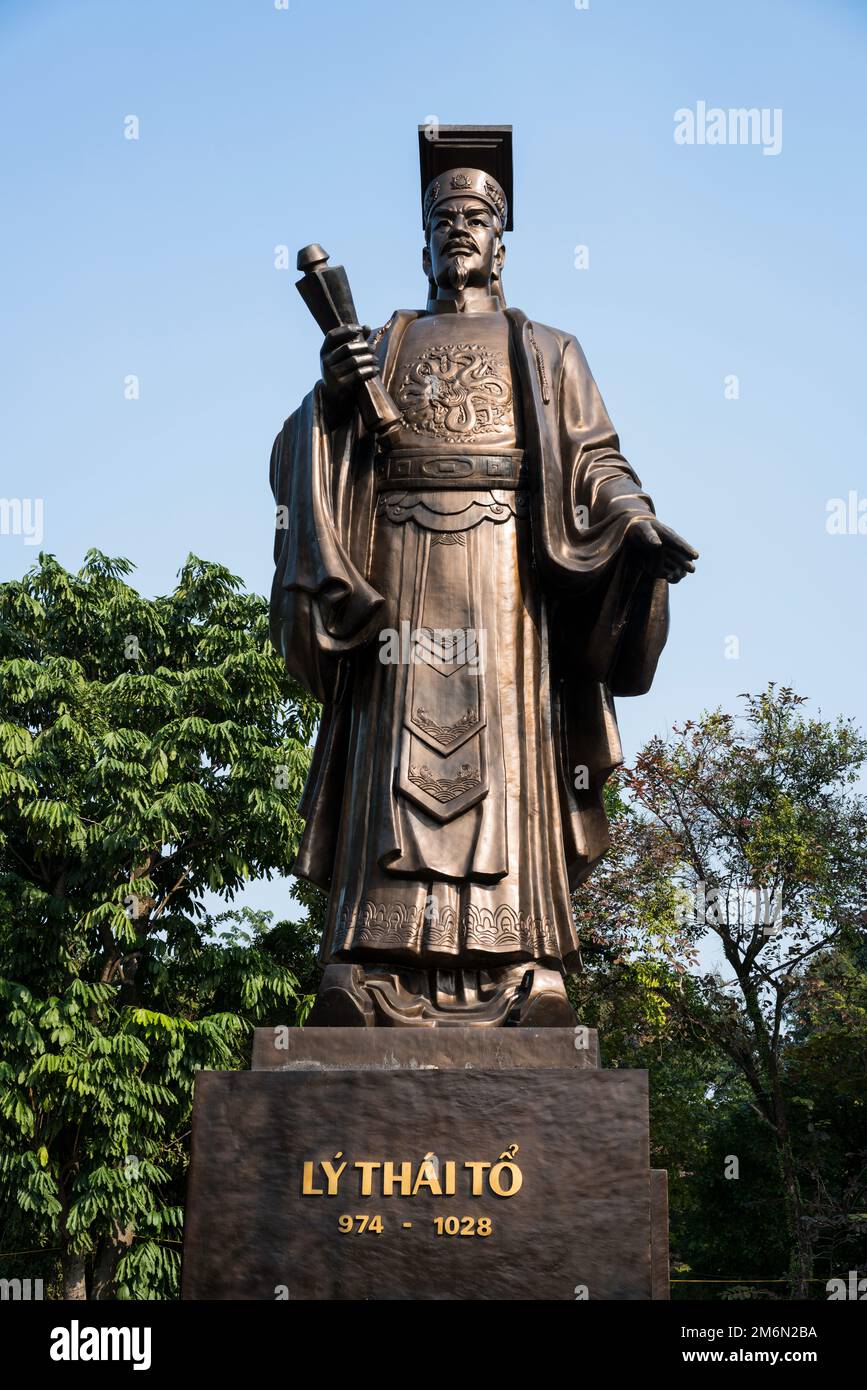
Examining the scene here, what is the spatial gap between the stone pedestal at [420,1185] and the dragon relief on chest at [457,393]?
2765 millimetres

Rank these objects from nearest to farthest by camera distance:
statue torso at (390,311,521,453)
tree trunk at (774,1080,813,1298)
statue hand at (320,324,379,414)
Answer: statue hand at (320,324,379,414) → statue torso at (390,311,521,453) → tree trunk at (774,1080,813,1298)

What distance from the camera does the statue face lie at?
22.6 ft

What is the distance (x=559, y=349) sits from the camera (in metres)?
6.55

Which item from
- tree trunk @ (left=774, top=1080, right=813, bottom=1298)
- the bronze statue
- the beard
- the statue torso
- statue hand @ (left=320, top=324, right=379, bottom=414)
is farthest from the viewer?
tree trunk @ (left=774, top=1080, right=813, bottom=1298)

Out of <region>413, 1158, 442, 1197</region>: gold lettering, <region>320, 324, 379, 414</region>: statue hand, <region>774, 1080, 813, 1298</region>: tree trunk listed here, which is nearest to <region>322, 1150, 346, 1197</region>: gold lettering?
<region>413, 1158, 442, 1197</region>: gold lettering

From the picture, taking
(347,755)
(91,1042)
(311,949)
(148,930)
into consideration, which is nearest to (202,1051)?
A: (91,1042)

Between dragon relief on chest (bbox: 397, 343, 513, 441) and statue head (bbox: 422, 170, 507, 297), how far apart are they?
0.55 m

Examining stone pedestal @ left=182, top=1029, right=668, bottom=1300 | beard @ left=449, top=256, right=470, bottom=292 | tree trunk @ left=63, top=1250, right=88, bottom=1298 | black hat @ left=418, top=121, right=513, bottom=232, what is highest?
black hat @ left=418, top=121, right=513, bottom=232

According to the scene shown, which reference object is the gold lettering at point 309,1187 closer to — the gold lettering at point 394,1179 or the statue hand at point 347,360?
the gold lettering at point 394,1179

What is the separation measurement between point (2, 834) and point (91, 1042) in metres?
3.52

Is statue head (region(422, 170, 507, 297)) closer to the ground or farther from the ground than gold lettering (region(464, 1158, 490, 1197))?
farther from the ground

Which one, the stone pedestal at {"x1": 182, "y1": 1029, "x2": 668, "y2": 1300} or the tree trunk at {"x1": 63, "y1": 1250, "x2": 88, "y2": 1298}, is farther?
the tree trunk at {"x1": 63, "y1": 1250, "x2": 88, "y2": 1298}

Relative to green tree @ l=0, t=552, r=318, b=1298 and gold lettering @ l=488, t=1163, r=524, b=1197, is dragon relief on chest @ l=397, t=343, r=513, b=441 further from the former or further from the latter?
green tree @ l=0, t=552, r=318, b=1298
